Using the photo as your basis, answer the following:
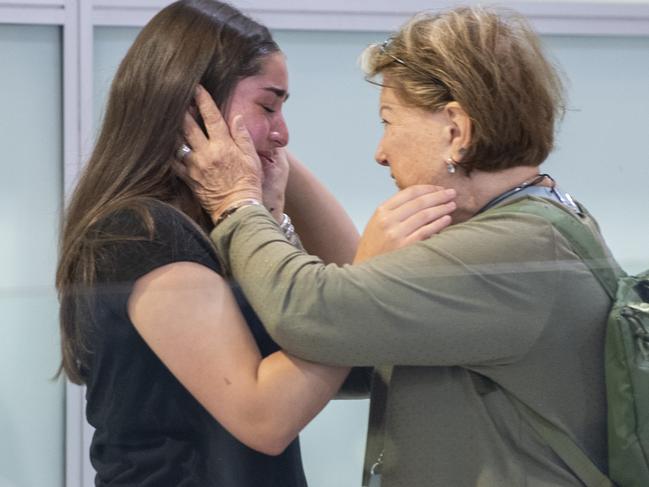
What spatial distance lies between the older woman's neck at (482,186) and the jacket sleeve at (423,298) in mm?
75

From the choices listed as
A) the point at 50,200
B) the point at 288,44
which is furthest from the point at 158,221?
the point at 288,44

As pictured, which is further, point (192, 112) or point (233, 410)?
point (192, 112)

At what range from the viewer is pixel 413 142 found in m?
1.49

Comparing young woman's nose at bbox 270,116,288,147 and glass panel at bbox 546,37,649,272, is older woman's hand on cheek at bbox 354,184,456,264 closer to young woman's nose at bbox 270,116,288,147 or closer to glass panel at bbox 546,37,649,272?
young woman's nose at bbox 270,116,288,147

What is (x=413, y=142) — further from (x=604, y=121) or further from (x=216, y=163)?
(x=604, y=121)

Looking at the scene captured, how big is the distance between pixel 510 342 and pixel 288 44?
4.69ft

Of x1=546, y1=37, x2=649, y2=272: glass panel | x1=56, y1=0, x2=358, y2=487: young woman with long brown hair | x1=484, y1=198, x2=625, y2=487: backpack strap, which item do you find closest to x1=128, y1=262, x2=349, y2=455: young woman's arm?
x1=56, y1=0, x2=358, y2=487: young woman with long brown hair

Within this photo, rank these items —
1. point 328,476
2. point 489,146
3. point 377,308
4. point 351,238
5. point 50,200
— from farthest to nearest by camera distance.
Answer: point 50,200, point 351,238, point 328,476, point 489,146, point 377,308

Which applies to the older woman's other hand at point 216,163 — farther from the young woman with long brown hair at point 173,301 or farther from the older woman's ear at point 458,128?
the older woman's ear at point 458,128

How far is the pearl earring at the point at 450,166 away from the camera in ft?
4.83

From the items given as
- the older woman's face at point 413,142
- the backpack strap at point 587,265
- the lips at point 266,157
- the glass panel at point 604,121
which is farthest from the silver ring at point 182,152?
the glass panel at point 604,121

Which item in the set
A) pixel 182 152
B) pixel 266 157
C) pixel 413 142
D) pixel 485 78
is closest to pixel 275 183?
pixel 266 157

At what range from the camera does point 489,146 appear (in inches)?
56.8

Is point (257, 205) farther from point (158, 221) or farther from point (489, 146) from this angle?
point (489, 146)
